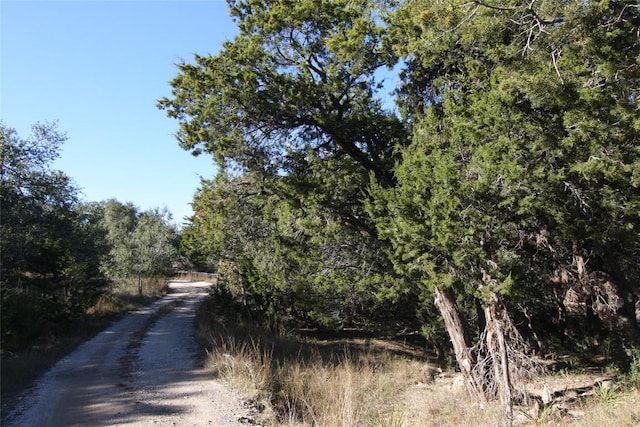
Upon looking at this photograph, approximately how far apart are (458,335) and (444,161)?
4.79 m

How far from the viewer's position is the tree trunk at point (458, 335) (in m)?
10.2

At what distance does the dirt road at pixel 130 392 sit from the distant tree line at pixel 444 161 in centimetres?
415

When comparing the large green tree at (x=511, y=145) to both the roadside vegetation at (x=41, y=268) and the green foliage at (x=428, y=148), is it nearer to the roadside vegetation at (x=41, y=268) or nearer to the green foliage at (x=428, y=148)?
the green foliage at (x=428, y=148)

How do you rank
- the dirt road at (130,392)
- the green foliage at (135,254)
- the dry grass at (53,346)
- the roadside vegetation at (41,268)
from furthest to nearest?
the green foliage at (135,254) < the roadside vegetation at (41,268) < the dry grass at (53,346) < the dirt road at (130,392)

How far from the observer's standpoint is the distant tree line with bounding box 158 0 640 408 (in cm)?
744

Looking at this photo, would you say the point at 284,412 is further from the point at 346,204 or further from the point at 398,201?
the point at 346,204

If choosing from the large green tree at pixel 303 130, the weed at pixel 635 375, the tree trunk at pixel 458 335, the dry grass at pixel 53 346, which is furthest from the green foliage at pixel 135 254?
the weed at pixel 635 375

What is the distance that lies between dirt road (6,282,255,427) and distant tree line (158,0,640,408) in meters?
4.15

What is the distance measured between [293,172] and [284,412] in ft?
20.8

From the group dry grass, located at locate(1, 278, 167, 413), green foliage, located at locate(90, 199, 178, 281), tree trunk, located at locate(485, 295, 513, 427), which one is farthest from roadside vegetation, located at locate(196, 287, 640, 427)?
green foliage, located at locate(90, 199, 178, 281)

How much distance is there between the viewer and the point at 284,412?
27.2 ft

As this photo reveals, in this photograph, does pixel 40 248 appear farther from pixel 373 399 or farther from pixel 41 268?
pixel 373 399

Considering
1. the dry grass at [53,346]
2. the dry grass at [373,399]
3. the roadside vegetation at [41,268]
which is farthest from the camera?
the roadside vegetation at [41,268]

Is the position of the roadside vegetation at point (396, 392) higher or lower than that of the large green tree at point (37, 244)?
lower
